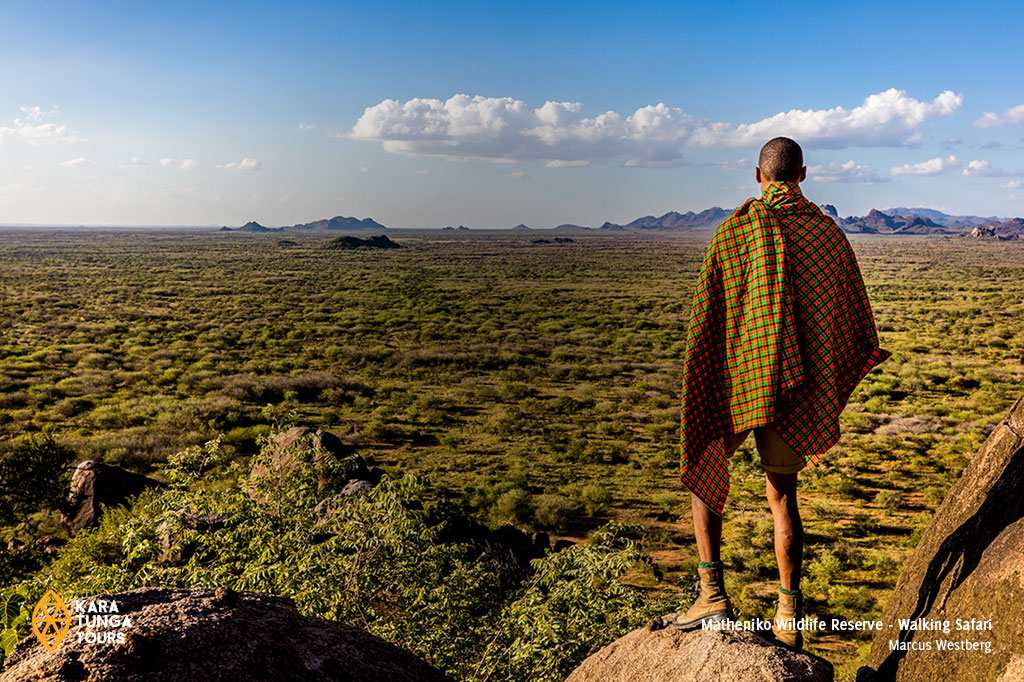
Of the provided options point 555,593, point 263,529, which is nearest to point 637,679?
point 555,593

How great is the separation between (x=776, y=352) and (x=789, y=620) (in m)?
1.34

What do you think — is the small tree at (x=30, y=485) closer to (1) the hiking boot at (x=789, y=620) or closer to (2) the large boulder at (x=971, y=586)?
(1) the hiking boot at (x=789, y=620)

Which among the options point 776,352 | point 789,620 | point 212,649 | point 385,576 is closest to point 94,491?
point 385,576

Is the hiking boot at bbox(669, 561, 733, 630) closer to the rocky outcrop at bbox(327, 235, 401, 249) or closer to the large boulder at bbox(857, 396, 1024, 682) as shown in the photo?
the large boulder at bbox(857, 396, 1024, 682)

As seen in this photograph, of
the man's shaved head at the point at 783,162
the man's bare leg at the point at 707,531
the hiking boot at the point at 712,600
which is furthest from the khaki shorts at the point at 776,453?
the man's shaved head at the point at 783,162

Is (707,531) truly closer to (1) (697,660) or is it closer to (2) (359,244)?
(1) (697,660)

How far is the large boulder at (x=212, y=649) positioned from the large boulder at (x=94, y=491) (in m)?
10.5

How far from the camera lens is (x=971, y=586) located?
277cm

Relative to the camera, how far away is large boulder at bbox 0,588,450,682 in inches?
97.8

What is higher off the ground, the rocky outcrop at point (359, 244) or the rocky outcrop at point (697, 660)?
the rocky outcrop at point (359, 244)

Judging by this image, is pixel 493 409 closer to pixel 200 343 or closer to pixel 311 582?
pixel 311 582

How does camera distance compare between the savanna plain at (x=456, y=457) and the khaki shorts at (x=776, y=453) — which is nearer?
the khaki shorts at (x=776, y=453)

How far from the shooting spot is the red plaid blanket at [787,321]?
2.87m

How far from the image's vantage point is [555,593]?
16.7ft
